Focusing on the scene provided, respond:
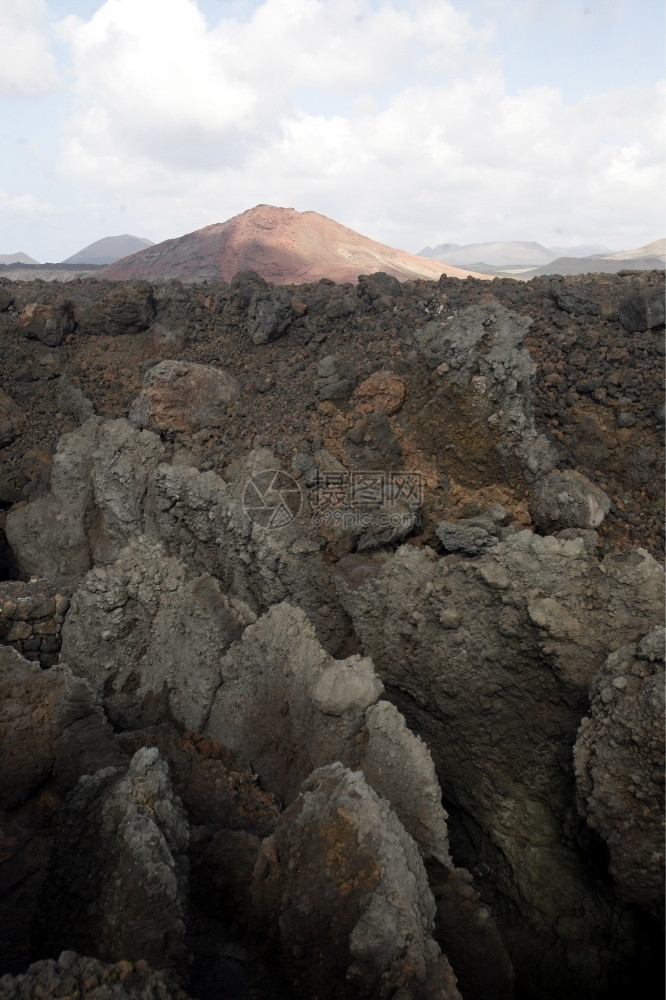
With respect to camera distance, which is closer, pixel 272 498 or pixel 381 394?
pixel 272 498

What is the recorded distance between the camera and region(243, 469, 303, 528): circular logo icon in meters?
4.99

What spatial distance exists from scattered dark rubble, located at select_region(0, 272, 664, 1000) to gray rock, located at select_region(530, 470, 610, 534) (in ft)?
0.10

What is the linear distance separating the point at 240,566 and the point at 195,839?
251cm

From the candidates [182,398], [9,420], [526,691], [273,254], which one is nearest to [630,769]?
[526,691]

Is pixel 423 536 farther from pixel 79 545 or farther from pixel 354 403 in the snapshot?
pixel 79 545

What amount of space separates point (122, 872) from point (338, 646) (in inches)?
104

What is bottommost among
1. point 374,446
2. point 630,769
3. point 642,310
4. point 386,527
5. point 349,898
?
point 349,898

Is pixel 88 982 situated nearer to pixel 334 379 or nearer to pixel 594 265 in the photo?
pixel 334 379

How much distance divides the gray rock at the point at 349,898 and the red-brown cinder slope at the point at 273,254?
38.2 feet

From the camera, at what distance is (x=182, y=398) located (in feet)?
19.3

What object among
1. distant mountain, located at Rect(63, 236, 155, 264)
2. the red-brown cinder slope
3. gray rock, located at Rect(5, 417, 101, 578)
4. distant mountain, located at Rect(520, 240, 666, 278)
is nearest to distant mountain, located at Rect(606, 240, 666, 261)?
distant mountain, located at Rect(520, 240, 666, 278)

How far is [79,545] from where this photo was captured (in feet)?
20.9

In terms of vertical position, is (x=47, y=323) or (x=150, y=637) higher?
(x=47, y=323)

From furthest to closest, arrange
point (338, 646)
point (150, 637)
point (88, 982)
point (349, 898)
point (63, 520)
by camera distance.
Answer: point (63, 520), point (338, 646), point (150, 637), point (349, 898), point (88, 982)
